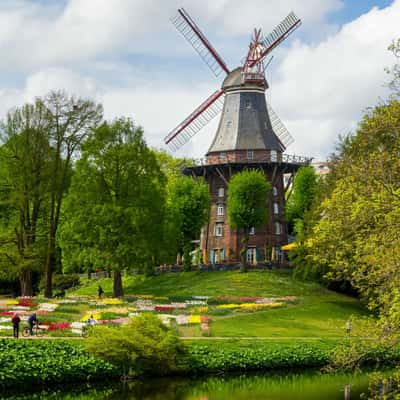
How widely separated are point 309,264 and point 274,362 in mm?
19993

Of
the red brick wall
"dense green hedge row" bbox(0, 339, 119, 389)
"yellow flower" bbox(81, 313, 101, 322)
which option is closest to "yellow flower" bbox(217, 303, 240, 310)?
"yellow flower" bbox(81, 313, 101, 322)

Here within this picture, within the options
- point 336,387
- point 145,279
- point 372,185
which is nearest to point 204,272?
point 145,279

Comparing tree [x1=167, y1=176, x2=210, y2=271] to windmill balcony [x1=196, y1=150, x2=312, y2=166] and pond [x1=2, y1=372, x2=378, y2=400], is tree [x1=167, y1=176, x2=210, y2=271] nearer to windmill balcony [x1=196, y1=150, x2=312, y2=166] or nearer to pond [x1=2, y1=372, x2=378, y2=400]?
windmill balcony [x1=196, y1=150, x2=312, y2=166]

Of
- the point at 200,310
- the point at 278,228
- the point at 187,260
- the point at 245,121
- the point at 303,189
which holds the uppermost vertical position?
the point at 245,121

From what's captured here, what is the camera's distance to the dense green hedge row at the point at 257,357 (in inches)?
1310

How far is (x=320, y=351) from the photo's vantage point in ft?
117

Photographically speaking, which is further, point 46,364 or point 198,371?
point 198,371

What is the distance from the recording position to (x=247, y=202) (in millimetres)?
65812

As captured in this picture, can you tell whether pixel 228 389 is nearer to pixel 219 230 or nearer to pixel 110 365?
pixel 110 365

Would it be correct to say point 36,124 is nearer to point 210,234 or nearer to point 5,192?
point 5,192

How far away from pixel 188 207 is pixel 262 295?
44.5ft

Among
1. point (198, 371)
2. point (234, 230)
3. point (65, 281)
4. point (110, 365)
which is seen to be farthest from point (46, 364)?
point (65, 281)

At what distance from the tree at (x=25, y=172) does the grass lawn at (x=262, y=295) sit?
814 centimetres

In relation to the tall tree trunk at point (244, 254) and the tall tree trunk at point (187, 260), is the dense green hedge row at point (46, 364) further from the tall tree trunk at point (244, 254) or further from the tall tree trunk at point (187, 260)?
Result: the tall tree trunk at point (187, 260)
